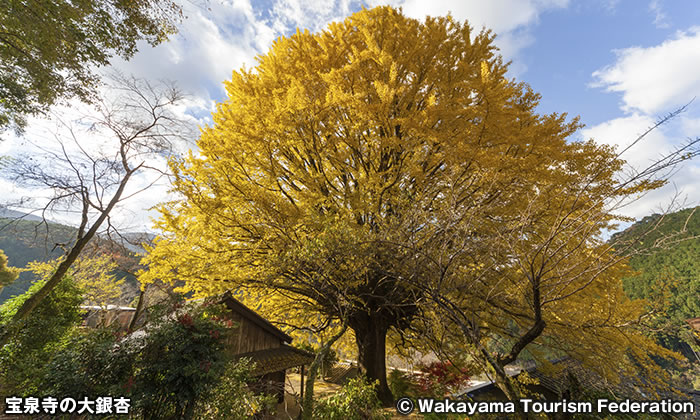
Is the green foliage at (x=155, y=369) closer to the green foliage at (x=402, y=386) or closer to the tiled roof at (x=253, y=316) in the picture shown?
the tiled roof at (x=253, y=316)

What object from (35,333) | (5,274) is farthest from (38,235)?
(5,274)

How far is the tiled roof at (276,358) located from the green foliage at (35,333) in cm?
476

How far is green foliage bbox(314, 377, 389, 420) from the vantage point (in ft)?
15.2

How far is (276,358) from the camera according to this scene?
26.5 ft

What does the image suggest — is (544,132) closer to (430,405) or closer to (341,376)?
(430,405)

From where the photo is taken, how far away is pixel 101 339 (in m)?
4.68

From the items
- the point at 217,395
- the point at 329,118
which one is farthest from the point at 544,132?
the point at 217,395

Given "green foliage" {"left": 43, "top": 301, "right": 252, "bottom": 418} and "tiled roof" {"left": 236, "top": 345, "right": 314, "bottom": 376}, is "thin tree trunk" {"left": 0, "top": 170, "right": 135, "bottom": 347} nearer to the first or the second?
"green foliage" {"left": 43, "top": 301, "right": 252, "bottom": 418}

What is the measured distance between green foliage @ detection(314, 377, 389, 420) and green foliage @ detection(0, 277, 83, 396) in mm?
6671

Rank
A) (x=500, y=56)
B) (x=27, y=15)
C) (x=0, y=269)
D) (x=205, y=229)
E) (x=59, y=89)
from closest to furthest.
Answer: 1. (x=27, y=15)
2. (x=205, y=229)
3. (x=59, y=89)
4. (x=500, y=56)
5. (x=0, y=269)

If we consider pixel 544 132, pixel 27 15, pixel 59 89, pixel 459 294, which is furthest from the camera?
pixel 59 89

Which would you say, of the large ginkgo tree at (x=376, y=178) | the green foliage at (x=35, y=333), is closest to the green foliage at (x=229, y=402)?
the large ginkgo tree at (x=376, y=178)

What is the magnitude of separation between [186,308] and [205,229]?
1642 millimetres

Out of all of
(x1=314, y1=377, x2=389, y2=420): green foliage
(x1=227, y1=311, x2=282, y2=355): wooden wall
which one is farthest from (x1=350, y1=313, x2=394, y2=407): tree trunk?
(x1=227, y1=311, x2=282, y2=355): wooden wall
